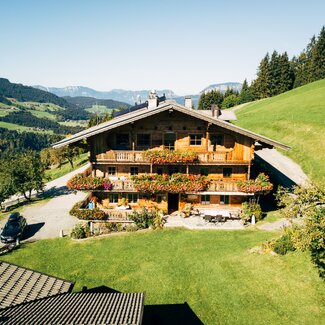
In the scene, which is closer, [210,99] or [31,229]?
[31,229]

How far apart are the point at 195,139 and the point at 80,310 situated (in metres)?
22.9

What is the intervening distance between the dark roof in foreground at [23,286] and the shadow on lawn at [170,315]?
4.97 meters

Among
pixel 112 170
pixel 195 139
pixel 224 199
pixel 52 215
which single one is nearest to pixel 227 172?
pixel 224 199

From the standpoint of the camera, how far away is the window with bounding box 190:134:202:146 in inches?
1241

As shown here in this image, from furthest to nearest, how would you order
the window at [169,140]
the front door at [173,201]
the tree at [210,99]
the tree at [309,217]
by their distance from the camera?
the tree at [210,99] < the front door at [173,201] < the window at [169,140] < the tree at [309,217]

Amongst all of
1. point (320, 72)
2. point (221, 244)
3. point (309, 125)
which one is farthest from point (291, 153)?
point (320, 72)

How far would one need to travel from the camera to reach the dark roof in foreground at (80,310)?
10.1m

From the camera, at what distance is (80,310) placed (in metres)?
11.0

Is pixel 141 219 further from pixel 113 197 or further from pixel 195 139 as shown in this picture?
pixel 195 139

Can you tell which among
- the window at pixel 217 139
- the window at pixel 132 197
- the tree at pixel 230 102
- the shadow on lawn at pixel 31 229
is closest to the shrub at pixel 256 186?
the window at pixel 217 139

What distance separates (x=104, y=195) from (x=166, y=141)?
8.65 metres

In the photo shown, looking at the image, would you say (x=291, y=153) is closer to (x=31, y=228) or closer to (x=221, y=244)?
(x=221, y=244)

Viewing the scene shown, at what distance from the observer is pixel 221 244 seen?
2494cm

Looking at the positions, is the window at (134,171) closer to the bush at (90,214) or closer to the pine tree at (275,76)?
the bush at (90,214)
